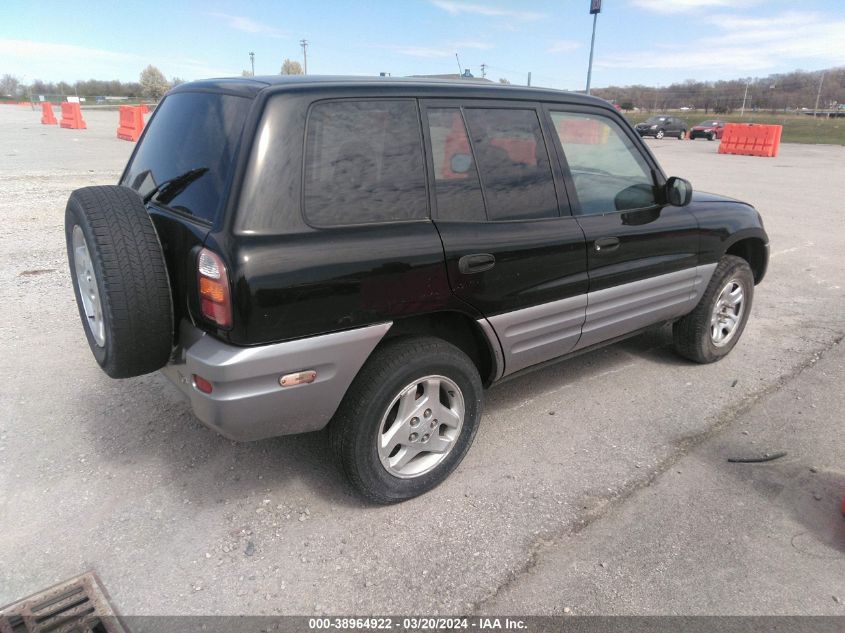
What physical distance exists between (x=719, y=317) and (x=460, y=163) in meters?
2.67

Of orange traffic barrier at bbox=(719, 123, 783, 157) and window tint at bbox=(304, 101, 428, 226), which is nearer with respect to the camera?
window tint at bbox=(304, 101, 428, 226)


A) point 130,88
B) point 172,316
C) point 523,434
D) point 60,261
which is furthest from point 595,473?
point 130,88

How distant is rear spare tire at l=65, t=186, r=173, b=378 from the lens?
2.25m

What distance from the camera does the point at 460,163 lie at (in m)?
2.71

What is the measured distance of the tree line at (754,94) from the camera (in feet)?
277

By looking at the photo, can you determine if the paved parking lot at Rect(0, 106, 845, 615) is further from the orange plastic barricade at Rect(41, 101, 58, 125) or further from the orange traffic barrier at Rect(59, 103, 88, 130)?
the orange plastic barricade at Rect(41, 101, 58, 125)

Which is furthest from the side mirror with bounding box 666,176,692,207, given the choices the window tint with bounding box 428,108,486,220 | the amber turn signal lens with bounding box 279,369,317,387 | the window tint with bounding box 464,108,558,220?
the amber turn signal lens with bounding box 279,369,317,387

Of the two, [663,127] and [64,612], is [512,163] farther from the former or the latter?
[663,127]

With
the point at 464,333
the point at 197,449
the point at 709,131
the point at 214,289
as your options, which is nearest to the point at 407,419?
the point at 464,333

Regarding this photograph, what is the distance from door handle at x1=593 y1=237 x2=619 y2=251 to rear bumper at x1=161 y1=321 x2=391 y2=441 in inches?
53.5

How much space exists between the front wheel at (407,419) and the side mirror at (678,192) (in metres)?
1.69

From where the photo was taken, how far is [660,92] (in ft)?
315

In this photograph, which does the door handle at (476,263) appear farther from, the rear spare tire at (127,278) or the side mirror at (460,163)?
the rear spare tire at (127,278)

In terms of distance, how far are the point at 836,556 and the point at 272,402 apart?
7.99 feet
